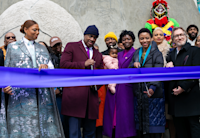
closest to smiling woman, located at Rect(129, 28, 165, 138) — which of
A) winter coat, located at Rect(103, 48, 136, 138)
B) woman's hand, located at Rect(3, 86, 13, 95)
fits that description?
winter coat, located at Rect(103, 48, 136, 138)

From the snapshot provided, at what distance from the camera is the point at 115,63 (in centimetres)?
392

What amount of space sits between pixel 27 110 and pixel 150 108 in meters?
1.68

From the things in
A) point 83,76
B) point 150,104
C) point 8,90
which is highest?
point 83,76

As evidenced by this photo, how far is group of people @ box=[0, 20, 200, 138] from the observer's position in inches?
113

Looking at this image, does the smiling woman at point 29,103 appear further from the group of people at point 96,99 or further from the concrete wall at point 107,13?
the concrete wall at point 107,13

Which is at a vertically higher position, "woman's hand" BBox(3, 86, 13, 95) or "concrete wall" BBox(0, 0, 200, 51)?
"concrete wall" BBox(0, 0, 200, 51)

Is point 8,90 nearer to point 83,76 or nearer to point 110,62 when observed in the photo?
point 83,76

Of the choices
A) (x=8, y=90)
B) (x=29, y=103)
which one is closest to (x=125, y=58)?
Answer: (x=29, y=103)

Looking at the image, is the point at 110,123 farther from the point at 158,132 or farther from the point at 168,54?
the point at 168,54

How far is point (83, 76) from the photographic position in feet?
10.5

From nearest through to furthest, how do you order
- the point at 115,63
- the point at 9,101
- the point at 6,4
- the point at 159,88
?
the point at 9,101, the point at 159,88, the point at 115,63, the point at 6,4

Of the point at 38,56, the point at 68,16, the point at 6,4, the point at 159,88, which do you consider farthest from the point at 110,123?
the point at 6,4

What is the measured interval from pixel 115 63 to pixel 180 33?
3.76 feet

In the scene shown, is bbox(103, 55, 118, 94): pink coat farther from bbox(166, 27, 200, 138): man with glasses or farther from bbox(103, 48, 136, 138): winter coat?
bbox(166, 27, 200, 138): man with glasses
